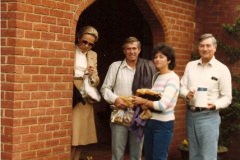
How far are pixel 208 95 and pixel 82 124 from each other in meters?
1.57

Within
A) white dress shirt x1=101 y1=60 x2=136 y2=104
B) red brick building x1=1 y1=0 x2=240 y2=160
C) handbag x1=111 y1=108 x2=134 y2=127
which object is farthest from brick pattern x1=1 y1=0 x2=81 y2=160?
handbag x1=111 y1=108 x2=134 y2=127

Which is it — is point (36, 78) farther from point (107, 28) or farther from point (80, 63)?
point (107, 28)

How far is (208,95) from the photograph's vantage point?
5.05m

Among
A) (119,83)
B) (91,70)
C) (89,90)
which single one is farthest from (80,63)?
(119,83)

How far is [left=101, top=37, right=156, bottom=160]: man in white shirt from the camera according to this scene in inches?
205

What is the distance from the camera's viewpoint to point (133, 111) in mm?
5172

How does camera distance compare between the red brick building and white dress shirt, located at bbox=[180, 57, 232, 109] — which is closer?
the red brick building

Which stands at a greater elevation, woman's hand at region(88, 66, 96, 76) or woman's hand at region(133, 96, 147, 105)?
woman's hand at region(88, 66, 96, 76)

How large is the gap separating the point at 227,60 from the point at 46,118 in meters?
3.58

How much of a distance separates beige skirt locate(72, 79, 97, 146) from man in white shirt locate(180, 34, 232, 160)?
3.99ft

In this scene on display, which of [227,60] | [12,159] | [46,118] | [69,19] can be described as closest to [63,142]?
[46,118]

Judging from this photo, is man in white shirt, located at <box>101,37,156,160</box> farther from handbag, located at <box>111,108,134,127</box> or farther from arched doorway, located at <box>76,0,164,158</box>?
arched doorway, located at <box>76,0,164,158</box>

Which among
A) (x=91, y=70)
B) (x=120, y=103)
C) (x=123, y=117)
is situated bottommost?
(x=123, y=117)

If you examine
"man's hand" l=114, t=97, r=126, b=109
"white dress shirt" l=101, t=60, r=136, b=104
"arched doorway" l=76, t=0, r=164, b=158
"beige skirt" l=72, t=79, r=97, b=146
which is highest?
"arched doorway" l=76, t=0, r=164, b=158
